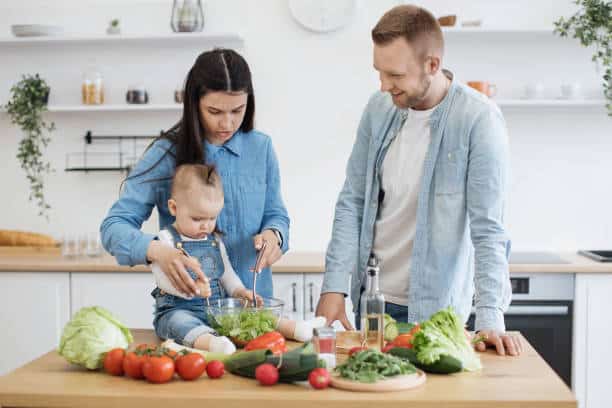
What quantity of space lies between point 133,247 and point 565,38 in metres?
2.87

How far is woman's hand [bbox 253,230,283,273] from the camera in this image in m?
2.19

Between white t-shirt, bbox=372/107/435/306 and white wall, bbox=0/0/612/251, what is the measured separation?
1.91 metres

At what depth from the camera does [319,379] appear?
5.37 feet

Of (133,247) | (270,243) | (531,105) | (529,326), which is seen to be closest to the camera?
(133,247)

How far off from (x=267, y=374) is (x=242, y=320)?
338 millimetres

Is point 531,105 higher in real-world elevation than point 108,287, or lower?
higher

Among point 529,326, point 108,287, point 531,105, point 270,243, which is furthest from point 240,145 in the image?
point 531,105

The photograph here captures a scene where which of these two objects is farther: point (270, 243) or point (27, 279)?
point (27, 279)

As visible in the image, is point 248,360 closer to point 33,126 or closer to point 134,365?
point 134,365

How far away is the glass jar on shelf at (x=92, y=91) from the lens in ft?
13.5

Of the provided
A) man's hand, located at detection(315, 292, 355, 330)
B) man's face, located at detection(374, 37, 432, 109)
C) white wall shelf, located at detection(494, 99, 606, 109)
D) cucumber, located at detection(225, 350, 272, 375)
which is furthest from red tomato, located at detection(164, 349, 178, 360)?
white wall shelf, located at detection(494, 99, 606, 109)

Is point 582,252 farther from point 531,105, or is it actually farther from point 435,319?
point 435,319

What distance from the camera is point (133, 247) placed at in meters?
2.03

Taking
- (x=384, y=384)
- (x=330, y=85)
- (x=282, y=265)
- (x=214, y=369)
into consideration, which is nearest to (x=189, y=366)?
(x=214, y=369)
